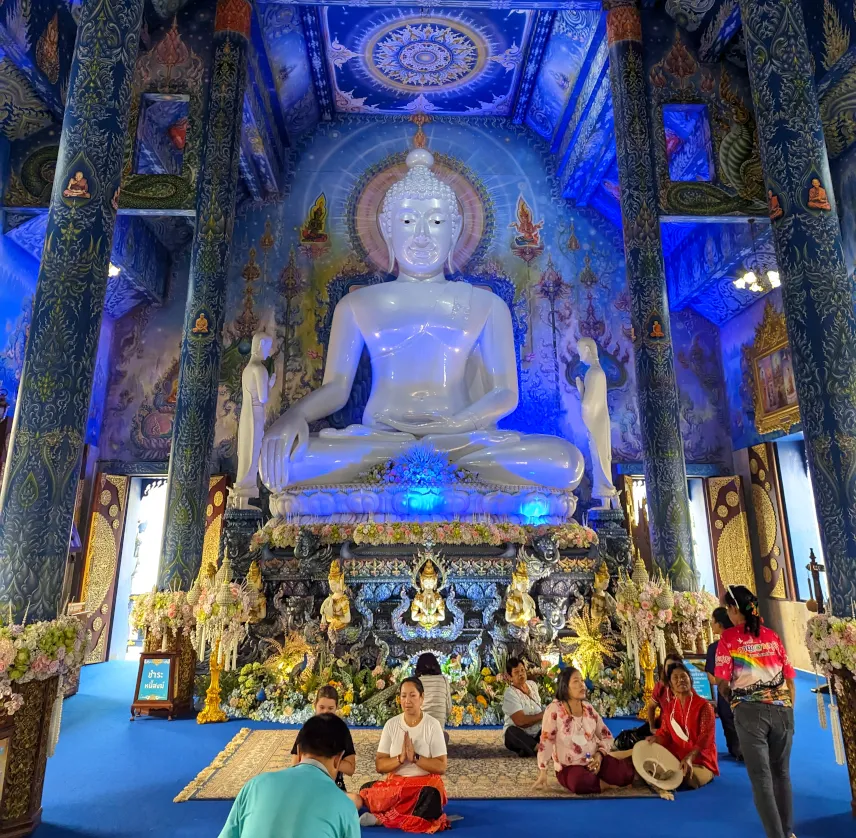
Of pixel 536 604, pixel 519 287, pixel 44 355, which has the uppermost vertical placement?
pixel 519 287

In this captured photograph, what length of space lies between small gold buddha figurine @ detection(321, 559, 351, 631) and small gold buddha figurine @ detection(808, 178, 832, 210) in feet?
14.2

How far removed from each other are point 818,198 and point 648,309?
2.44 meters

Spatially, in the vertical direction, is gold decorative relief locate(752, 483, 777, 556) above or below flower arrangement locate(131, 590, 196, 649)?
above

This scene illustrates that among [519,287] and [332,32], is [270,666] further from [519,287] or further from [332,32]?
[332,32]

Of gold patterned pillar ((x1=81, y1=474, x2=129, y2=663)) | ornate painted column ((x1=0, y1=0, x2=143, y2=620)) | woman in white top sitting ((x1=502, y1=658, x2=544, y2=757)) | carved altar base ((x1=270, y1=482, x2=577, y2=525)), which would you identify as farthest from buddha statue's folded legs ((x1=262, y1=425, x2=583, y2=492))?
gold patterned pillar ((x1=81, y1=474, x2=129, y2=663))

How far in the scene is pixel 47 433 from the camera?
11.4 feet

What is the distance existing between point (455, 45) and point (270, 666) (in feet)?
26.0

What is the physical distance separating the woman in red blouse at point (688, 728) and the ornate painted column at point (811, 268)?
910 mm

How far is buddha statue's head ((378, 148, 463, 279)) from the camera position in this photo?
769cm

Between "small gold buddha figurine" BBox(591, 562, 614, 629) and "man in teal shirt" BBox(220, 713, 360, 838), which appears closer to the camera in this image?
"man in teal shirt" BBox(220, 713, 360, 838)

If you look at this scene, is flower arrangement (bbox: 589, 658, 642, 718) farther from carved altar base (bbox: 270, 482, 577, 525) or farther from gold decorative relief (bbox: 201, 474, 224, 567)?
gold decorative relief (bbox: 201, 474, 224, 567)

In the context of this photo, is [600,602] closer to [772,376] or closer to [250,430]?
[250,430]

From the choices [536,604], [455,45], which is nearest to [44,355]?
[536,604]

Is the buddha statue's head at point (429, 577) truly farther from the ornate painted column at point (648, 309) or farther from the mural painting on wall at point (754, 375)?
the mural painting on wall at point (754, 375)
